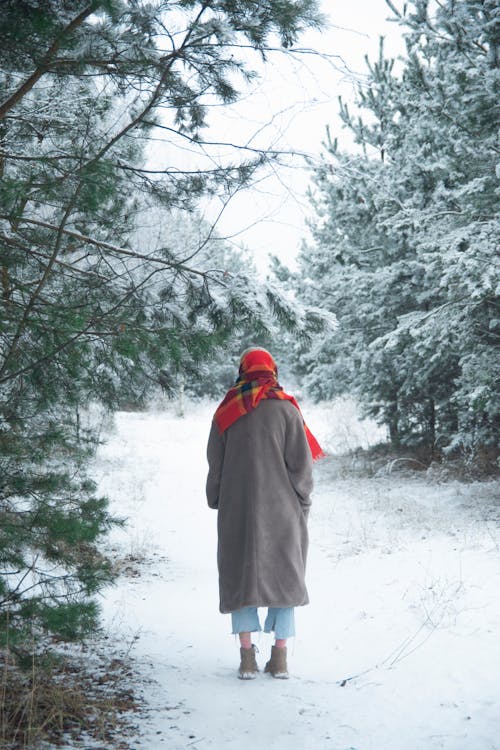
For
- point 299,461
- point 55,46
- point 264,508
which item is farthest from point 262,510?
point 55,46

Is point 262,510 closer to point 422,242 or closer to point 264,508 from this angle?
point 264,508

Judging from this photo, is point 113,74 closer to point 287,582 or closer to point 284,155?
point 284,155

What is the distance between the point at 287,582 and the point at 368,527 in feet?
16.0

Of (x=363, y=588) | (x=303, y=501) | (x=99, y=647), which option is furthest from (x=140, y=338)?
(x=363, y=588)

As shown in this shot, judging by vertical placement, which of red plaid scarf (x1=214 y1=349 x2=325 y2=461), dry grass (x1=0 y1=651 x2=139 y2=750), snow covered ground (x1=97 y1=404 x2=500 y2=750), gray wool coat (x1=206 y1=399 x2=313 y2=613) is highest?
red plaid scarf (x1=214 y1=349 x2=325 y2=461)

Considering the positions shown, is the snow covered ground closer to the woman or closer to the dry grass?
the dry grass

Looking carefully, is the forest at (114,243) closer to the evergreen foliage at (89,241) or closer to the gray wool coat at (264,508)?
the evergreen foliage at (89,241)

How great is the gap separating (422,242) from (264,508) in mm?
6324

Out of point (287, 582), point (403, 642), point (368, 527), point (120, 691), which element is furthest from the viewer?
point (368, 527)

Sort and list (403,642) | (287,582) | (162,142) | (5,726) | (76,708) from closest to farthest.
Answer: (5,726)
(76,708)
(287,582)
(162,142)
(403,642)

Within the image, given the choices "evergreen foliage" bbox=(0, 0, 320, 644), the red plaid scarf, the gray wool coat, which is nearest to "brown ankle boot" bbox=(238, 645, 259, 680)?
the gray wool coat

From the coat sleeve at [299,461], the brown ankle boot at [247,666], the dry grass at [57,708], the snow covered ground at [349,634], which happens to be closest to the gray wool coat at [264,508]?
the coat sleeve at [299,461]

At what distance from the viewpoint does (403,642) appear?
4.69m

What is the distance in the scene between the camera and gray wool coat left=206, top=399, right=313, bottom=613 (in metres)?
4.02
